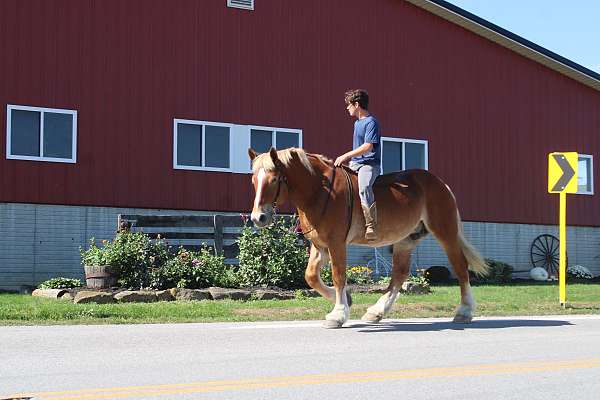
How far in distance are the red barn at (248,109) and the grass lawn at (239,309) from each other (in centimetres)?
602

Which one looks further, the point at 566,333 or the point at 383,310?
the point at 383,310

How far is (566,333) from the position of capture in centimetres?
1047

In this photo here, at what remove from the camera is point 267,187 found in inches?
410

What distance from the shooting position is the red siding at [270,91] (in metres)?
21.5

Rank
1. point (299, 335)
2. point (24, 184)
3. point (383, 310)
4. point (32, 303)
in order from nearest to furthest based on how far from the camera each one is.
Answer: point (299, 335)
point (383, 310)
point (32, 303)
point (24, 184)

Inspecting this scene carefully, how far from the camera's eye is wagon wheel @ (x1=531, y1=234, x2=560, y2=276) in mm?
29453

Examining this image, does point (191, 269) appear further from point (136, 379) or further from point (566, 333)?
point (136, 379)

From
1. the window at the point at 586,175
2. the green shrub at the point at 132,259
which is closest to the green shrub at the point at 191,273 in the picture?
the green shrub at the point at 132,259

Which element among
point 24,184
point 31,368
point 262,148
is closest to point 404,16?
point 262,148

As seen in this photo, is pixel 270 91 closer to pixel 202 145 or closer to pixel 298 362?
pixel 202 145

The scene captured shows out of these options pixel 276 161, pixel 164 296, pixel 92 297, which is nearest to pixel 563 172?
pixel 276 161

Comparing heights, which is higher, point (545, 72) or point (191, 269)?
point (545, 72)

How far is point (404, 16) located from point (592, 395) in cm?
2198

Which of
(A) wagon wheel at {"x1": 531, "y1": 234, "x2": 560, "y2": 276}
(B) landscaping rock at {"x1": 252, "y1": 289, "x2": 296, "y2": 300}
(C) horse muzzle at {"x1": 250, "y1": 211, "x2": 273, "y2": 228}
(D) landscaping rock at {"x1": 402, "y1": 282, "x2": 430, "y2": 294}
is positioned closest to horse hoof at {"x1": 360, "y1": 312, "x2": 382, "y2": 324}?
(C) horse muzzle at {"x1": 250, "y1": 211, "x2": 273, "y2": 228}
